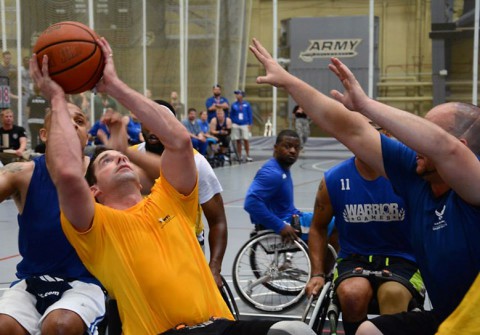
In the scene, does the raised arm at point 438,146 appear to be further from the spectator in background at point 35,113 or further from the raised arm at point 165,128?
the spectator in background at point 35,113

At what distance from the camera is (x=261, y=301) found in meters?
6.60

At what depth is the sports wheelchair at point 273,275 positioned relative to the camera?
252 inches

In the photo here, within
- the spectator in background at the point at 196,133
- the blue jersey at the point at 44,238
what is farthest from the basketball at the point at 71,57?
the spectator in background at the point at 196,133

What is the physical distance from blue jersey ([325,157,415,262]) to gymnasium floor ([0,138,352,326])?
1.66 meters

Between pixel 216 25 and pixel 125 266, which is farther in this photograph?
pixel 216 25

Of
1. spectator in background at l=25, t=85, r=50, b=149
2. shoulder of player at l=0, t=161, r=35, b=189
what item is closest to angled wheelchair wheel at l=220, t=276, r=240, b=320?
shoulder of player at l=0, t=161, r=35, b=189

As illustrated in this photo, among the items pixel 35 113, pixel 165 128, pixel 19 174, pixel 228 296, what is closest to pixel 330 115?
pixel 165 128

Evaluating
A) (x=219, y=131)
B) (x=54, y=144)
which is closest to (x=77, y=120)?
(x=54, y=144)

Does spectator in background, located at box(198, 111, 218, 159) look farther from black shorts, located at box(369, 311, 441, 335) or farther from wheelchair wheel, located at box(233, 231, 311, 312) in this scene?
black shorts, located at box(369, 311, 441, 335)

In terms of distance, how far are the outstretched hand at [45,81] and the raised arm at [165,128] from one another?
0.66 ft

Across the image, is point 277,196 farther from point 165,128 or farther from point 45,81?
point 45,81

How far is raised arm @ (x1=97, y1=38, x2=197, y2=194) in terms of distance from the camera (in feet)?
10.6

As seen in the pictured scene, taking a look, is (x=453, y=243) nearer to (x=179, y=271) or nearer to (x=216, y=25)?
(x=179, y=271)

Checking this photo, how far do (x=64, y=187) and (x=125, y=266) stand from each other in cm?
A: 44
